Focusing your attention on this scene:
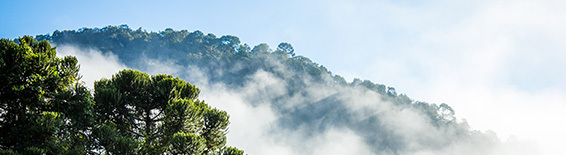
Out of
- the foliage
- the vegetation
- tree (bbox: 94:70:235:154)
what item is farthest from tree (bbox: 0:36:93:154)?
the foliage

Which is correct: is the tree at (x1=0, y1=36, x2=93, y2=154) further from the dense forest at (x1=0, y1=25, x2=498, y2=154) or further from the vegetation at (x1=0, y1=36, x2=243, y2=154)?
the dense forest at (x1=0, y1=25, x2=498, y2=154)

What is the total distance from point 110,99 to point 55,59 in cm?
235

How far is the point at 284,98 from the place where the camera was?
93.5m

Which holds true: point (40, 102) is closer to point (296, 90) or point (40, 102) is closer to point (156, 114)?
point (156, 114)

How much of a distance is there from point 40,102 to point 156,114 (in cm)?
441

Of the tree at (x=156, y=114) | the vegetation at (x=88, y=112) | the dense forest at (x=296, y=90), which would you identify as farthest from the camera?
the dense forest at (x=296, y=90)

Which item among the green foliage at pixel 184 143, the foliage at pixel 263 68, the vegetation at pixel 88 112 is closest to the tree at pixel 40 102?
the vegetation at pixel 88 112

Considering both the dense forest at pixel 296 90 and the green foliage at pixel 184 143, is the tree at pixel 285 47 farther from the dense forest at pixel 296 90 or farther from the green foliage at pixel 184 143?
the green foliage at pixel 184 143

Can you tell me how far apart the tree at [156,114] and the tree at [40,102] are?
0.98m

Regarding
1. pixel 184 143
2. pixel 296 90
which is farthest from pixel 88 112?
pixel 296 90

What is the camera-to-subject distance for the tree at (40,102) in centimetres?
1180

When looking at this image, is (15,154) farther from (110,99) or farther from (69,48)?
(69,48)

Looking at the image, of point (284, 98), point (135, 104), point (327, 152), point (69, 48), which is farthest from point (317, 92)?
point (135, 104)

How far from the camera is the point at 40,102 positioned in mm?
12625
